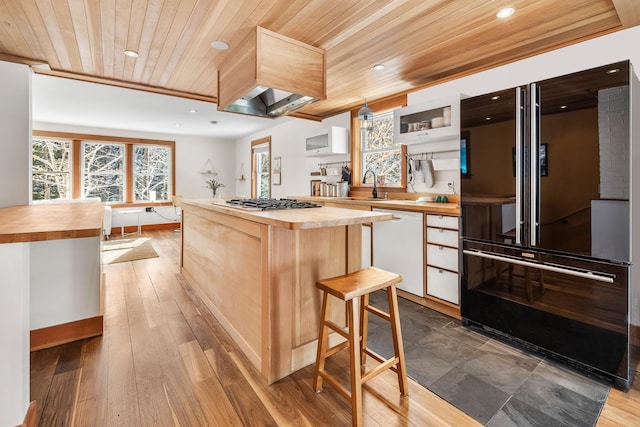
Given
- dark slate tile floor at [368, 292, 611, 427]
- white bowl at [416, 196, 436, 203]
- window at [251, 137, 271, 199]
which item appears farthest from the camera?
window at [251, 137, 271, 199]

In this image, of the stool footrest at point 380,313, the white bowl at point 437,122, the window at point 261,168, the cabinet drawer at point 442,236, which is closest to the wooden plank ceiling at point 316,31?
the white bowl at point 437,122

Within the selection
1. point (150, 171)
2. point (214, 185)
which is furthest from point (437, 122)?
point (150, 171)

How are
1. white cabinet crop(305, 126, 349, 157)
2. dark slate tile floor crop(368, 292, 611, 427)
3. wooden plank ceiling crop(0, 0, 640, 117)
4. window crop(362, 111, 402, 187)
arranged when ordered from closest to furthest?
dark slate tile floor crop(368, 292, 611, 427), wooden plank ceiling crop(0, 0, 640, 117), window crop(362, 111, 402, 187), white cabinet crop(305, 126, 349, 157)

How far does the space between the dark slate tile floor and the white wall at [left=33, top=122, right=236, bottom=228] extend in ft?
22.3

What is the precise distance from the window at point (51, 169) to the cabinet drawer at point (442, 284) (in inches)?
294

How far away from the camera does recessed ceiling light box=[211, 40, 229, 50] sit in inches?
98.4

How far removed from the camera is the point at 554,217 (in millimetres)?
1941

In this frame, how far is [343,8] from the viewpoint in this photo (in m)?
2.02

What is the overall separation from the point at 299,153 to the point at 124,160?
4518 millimetres

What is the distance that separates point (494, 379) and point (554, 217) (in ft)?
3.57

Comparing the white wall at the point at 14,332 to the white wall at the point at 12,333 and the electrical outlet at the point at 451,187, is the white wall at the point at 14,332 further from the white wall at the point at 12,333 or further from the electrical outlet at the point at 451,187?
the electrical outlet at the point at 451,187

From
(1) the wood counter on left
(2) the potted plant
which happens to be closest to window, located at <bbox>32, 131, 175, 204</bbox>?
(2) the potted plant

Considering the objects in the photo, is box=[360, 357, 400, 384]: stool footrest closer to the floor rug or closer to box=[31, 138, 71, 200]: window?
the floor rug

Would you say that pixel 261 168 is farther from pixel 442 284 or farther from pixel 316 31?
pixel 442 284
